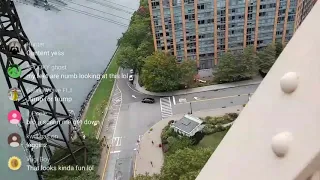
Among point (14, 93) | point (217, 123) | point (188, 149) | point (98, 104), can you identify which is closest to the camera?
point (14, 93)

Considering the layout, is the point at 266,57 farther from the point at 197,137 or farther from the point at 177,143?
the point at 177,143

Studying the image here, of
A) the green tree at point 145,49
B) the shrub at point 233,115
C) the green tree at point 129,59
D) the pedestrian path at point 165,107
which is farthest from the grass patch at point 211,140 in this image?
the green tree at point 145,49

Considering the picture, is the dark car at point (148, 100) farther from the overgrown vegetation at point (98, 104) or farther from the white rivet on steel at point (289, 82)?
the white rivet on steel at point (289, 82)

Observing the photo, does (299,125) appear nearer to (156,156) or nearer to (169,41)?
(156,156)

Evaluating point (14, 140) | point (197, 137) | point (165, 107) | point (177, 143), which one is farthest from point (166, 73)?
point (14, 140)

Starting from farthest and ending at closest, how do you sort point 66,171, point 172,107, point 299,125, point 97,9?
point 97,9, point 172,107, point 66,171, point 299,125

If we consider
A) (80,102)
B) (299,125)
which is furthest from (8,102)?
(299,125)
